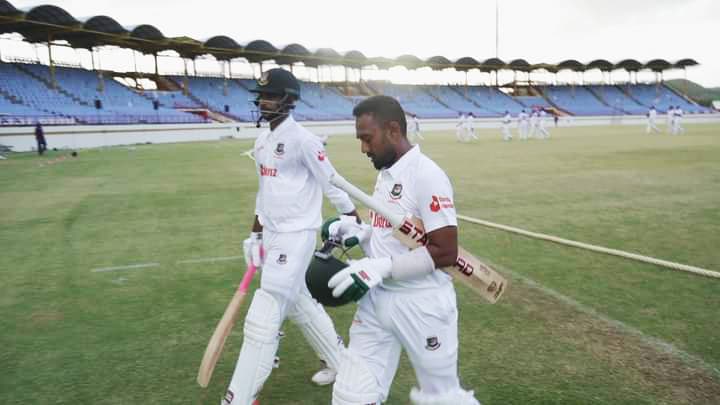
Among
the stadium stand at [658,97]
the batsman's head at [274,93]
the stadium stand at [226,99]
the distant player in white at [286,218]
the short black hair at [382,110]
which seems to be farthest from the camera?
the stadium stand at [658,97]

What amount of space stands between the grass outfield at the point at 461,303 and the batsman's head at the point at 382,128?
2.18 metres

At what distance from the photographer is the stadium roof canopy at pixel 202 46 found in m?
36.6

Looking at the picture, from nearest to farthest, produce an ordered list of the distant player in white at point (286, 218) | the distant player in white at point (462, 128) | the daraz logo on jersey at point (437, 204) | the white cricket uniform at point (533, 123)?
the daraz logo on jersey at point (437, 204) → the distant player in white at point (286, 218) → the distant player in white at point (462, 128) → the white cricket uniform at point (533, 123)

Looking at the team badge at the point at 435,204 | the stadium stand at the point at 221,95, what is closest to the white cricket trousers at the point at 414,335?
the team badge at the point at 435,204

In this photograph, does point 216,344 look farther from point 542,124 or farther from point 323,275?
point 542,124

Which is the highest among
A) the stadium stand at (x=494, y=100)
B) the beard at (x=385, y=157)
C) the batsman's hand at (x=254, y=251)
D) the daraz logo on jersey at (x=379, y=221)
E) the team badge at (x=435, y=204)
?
the stadium stand at (x=494, y=100)

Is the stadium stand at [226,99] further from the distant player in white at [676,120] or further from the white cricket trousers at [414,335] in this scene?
the distant player in white at [676,120]

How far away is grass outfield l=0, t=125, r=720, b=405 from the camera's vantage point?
164 inches

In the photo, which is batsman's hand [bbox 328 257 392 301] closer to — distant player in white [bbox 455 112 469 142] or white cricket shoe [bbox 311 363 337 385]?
white cricket shoe [bbox 311 363 337 385]

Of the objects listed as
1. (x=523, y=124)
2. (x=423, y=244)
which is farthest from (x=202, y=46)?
(x=423, y=244)

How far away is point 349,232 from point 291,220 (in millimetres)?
874

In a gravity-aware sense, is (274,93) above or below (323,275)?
above

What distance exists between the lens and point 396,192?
9.58 feet

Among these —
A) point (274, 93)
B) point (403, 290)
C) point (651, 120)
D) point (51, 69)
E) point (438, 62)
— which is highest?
point (438, 62)
